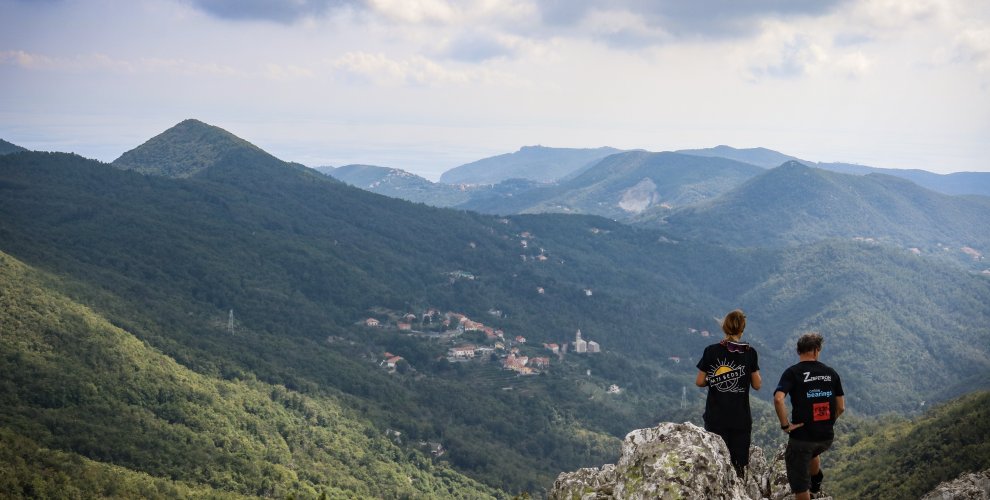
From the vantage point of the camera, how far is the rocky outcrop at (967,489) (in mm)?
13578

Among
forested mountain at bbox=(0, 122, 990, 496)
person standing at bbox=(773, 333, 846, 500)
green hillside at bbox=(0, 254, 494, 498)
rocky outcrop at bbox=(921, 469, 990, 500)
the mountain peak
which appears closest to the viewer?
person standing at bbox=(773, 333, 846, 500)

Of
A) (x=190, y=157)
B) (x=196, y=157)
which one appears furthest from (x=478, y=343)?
(x=190, y=157)

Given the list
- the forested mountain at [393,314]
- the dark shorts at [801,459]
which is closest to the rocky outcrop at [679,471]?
the dark shorts at [801,459]

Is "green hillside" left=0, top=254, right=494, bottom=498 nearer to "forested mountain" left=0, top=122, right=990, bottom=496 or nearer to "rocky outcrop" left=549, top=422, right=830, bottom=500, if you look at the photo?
"forested mountain" left=0, top=122, right=990, bottom=496

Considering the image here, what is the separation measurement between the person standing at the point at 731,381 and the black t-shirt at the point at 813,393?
0.52 m

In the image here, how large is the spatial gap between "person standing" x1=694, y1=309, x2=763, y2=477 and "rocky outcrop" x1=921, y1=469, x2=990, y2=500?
506cm

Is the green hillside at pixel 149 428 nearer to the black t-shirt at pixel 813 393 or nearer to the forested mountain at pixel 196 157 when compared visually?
the black t-shirt at pixel 813 393

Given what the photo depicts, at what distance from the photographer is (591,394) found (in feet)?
354

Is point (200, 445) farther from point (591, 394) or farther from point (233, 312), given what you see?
point (591, 394)

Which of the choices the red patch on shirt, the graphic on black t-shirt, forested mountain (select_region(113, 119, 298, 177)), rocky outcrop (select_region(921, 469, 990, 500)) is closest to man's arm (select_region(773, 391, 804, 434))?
the red patch on shirt

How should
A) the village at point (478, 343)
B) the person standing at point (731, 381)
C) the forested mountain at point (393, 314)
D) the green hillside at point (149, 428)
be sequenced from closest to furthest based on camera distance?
the person standing at point (731, 381), the green hillside at point (149, 428), the forested mountain at point (393, 314), the village at point (478, 343)

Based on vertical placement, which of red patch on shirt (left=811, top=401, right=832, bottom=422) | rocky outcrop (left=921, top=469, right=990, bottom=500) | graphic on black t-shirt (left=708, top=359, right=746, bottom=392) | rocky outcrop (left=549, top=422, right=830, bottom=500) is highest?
graphic on black t-shirt (left=708, top=359, right=746, bottom=392)

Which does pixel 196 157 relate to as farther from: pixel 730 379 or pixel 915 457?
pixel 730 379

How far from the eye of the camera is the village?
115062mm
